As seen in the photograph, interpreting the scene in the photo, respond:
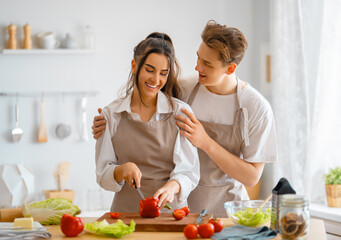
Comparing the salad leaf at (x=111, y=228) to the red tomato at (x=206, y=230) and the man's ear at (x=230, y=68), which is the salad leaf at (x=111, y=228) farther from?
the man's ear at (x=230, y=68)

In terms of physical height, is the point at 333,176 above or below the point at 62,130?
below

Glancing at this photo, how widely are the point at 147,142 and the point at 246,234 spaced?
65cm

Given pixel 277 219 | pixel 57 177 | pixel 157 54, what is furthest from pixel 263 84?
pixel 277 219

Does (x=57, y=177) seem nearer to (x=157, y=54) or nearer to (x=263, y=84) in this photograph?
(x=263, y=84)

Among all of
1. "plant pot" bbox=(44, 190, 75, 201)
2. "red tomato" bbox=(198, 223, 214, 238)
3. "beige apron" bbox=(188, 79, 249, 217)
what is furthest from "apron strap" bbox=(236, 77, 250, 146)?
"plant pot" bbox=(44, 190, 75, 201)

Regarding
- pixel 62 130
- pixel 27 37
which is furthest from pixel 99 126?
pixel 27 37

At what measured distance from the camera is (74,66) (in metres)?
4.24

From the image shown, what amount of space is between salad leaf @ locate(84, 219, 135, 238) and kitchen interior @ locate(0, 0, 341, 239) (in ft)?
7.33

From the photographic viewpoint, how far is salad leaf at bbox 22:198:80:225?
189 cm

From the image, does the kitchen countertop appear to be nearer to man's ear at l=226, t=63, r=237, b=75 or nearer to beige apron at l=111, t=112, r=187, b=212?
beige apron at l=111, t=112, r=187, b=212

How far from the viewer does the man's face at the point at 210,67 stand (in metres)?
2.25

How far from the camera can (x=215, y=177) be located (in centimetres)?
240

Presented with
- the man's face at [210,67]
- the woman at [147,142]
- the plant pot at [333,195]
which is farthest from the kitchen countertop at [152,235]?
the plant pot at [333,195]

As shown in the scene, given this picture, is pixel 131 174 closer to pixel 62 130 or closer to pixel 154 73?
pixel 154 73
